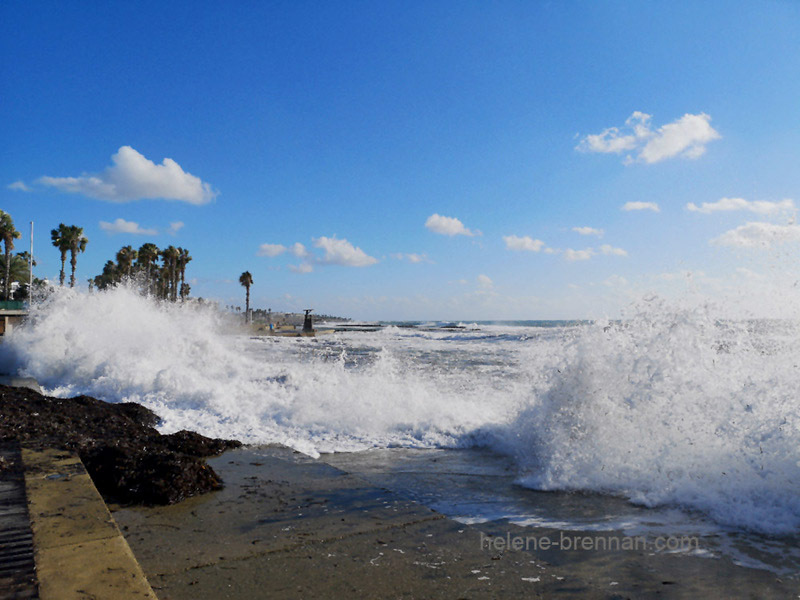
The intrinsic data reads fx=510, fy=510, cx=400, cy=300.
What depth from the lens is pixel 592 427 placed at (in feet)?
23.1

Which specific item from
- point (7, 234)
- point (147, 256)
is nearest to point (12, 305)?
point (7, 234)

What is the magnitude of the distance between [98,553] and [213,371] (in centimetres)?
1086

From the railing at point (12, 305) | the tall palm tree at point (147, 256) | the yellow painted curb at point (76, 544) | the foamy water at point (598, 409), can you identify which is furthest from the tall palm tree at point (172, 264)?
the yellow painted curb at point (76, 544)

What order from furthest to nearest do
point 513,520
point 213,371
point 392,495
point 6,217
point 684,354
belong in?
point 6,217 < point 213,371 < point 684,354 < point 392,495 < point 513,520

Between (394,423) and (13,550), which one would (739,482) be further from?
(13,550)

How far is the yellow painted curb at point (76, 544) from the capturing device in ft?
8.50

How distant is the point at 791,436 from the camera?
5.46 metres

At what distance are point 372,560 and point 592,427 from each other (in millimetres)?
4576

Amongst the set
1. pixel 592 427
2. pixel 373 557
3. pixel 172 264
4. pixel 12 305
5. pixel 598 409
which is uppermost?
pixel 172 264

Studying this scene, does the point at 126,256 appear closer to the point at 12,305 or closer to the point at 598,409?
the point at 12,305

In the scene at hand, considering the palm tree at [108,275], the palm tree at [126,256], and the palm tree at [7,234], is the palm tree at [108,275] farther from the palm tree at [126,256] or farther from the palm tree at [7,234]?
the palm tree at [7,234]

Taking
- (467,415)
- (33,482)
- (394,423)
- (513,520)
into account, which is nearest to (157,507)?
(33,482)

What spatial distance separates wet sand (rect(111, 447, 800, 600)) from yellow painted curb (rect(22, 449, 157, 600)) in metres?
0.31

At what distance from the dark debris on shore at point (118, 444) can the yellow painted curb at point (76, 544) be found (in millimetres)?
567
